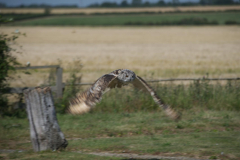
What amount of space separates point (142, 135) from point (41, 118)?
340cm

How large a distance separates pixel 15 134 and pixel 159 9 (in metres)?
82.1

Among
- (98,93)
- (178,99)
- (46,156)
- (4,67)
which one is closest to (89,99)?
(98,93)

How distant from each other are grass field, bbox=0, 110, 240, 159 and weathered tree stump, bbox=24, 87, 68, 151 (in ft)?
0.90

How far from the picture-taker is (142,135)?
28.5ft

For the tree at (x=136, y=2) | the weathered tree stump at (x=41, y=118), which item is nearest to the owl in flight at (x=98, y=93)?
the weathered tree stump at (x=41, y=118)

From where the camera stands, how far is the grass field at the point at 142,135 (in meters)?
6.82

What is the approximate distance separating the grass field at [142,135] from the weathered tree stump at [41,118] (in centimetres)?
28

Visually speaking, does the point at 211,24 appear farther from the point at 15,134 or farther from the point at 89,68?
the point at 15,134

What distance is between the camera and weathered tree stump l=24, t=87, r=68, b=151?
6.49m

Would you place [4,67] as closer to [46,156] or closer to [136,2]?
[46,156]

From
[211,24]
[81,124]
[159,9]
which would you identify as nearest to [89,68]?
[81,124]

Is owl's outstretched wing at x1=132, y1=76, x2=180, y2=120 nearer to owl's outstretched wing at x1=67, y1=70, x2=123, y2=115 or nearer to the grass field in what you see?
owl's outstretched wing at x1=67, y1=70, x2=123, y2=115

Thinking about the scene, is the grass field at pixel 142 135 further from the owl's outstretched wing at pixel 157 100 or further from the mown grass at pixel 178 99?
the owl's outstretched wing at pixel 157 100

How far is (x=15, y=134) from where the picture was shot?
8.82m
